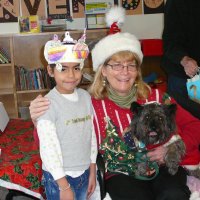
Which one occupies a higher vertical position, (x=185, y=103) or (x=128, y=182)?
(x=185, y=103)

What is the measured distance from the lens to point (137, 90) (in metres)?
1.95

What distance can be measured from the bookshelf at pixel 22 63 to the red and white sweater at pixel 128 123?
8.79 feet

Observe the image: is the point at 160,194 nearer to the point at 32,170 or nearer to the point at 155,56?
the point at 32,170

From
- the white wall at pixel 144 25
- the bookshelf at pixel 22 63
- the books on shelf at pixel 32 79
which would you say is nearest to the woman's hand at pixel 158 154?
the bookshelf at pixel 22 63

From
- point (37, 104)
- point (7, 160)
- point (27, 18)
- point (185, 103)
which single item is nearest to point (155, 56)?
point (27, 18)

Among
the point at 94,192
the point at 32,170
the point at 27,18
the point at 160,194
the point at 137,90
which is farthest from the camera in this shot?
the point at 27,18

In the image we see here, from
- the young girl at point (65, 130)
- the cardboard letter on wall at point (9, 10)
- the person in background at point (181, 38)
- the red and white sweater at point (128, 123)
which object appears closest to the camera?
the young girl at point (65, 130)

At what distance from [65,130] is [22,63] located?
11.2 ft

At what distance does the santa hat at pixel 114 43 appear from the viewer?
1.87 m

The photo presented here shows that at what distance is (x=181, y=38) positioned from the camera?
244 cm

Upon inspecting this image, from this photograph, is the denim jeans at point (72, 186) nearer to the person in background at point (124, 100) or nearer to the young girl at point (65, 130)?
the young girl at point (65, 130)

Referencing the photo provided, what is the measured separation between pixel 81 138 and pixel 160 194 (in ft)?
1.57

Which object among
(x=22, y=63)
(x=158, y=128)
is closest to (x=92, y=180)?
(x=158, y=128)

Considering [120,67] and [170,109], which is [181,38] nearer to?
[120,67]
